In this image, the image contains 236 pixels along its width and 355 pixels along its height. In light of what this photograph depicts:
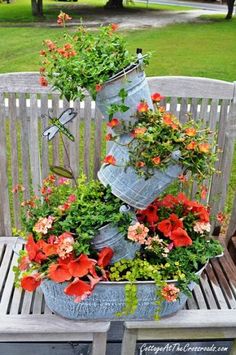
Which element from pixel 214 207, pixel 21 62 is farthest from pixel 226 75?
pixel 214 207

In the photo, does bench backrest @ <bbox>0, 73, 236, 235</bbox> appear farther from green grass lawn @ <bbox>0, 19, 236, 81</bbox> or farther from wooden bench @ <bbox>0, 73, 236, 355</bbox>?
green grass lawn @ <bbox>0, 19, 236, 81</bbox>

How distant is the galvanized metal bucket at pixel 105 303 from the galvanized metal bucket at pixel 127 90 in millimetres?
587

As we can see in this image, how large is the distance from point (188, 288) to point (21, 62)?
295 inches

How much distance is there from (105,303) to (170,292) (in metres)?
0.24

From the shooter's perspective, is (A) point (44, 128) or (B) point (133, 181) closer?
(B) point (133, 181)

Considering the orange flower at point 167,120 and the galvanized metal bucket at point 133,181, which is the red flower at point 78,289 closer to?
the galvanized metal bucket at point 133,181

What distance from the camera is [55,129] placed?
5.79 feet

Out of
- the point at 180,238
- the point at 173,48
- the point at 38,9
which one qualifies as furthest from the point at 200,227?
the point at 38,9

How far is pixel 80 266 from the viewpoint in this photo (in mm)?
1595

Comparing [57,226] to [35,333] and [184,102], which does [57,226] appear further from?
[184,102]

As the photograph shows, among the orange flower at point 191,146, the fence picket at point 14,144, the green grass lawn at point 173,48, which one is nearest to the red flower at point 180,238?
the orange flower at point 191,146

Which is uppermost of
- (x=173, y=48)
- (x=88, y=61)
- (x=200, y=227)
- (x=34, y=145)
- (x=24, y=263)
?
(x=88, y=61)

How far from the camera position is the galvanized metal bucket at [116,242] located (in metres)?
1.67

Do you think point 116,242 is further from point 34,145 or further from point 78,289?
point 34,145
